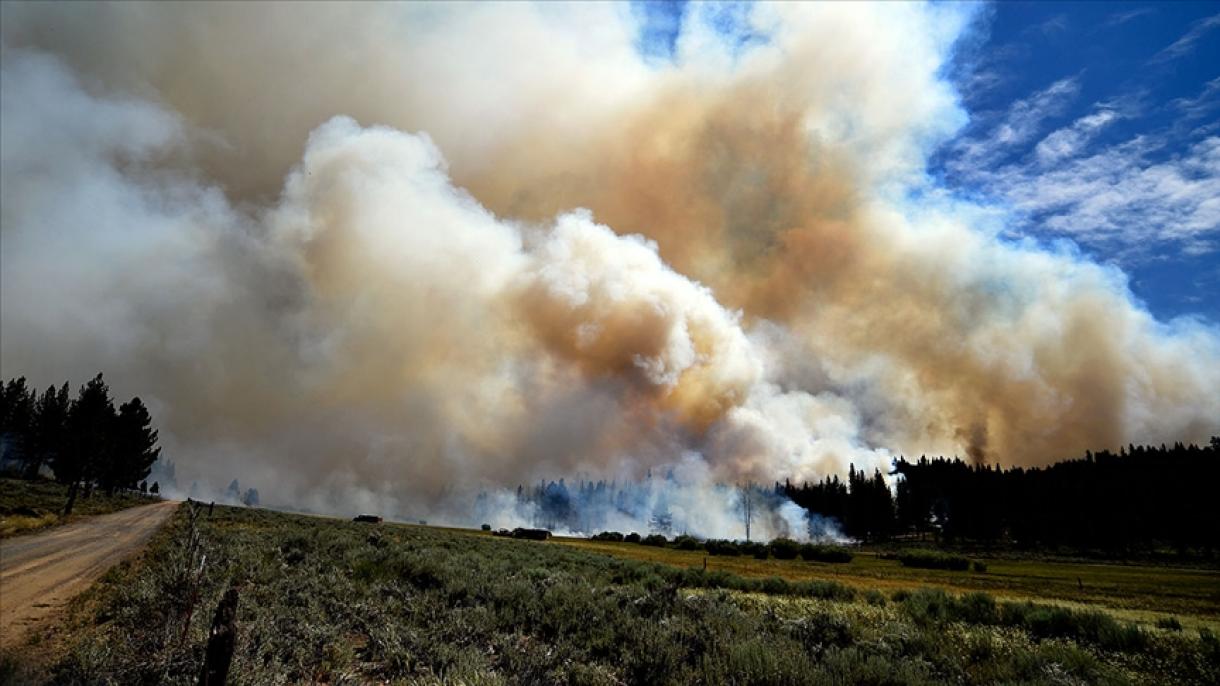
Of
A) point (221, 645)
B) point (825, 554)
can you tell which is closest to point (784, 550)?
point (825, 554)

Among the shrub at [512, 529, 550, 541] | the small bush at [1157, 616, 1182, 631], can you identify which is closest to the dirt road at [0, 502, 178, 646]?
the small bush at [1157, 616, 1182, 631]

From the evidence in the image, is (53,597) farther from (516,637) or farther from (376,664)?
(516,637)

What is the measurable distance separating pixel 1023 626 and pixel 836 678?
1288cm

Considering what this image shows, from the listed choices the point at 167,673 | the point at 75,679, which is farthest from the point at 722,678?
the point at 75,679

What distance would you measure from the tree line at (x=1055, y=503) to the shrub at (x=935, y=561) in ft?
157

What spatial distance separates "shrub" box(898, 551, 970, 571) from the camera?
66.3m

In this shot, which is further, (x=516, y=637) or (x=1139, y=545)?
(x=1139, y=545)

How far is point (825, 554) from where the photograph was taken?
77875 millimetres

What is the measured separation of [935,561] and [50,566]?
3167 inches

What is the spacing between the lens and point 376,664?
11281 millimetres

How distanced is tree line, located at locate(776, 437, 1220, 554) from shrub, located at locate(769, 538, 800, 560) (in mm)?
57175

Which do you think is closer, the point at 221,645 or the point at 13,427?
the point at 221,645

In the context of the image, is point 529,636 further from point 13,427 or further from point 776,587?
point 13,427

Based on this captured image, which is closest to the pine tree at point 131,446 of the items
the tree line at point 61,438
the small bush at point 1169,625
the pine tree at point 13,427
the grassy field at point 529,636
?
the tree line at point 61,438
